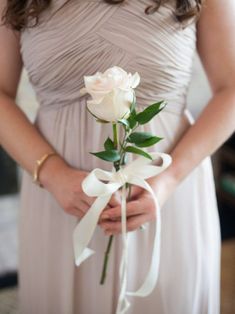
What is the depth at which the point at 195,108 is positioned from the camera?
2363mm

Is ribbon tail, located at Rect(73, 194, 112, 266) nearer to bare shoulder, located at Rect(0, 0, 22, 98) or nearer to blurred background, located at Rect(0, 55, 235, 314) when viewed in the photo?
bare shoulder, located at Rect(0, 0, 22, 98)

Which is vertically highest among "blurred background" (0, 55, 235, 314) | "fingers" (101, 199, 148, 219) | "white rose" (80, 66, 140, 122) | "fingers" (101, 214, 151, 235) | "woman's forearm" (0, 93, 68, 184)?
"white rose" (80, 66, 140, 122)

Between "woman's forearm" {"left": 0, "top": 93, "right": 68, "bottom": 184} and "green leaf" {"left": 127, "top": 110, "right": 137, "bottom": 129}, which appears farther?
"woman's forearm" {"left": 0, "top": 93, "right": 68, "bottom": 184}

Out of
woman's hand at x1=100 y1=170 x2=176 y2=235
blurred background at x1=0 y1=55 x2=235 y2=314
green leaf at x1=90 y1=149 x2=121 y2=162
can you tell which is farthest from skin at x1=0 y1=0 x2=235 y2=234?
blurred background at x1=0 y1=55 x2=235 y2=314

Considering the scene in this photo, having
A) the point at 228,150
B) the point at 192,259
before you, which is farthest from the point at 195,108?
the point at 192,259

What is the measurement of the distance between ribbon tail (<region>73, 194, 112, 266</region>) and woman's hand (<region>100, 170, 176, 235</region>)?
0.13ft

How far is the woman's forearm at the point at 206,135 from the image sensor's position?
36.2 inches

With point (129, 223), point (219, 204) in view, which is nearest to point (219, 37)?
point (129, 223)

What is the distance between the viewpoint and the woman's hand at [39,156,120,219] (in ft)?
2.87

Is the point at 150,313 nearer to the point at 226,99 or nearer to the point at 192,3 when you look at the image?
the point at 226,99

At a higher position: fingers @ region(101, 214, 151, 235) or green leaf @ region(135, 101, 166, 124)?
green leaf @ region(135, 101, 166, 124)

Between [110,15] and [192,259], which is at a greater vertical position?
[110,15]

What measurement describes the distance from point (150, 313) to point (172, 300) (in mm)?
56

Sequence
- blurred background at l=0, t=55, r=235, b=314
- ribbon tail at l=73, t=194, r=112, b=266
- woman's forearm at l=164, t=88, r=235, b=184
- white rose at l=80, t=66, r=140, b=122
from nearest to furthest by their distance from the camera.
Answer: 1. white rose at l=80, t=66, r=140, b=122
2. ribbon tail at l=73, t=194, r=112, b=266
3. woman's forearm at l=164, t=88, r=235, b=184
4. blurred background at l=0, t=55, r=235, b=314
